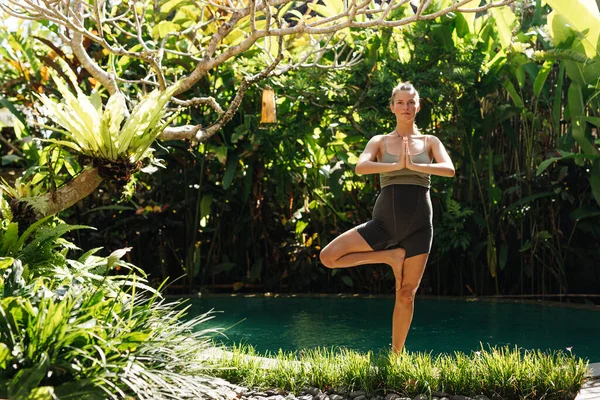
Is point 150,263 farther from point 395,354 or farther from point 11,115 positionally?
point 395,354

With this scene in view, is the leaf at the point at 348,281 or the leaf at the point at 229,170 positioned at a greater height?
the leaf at the point at 229,170

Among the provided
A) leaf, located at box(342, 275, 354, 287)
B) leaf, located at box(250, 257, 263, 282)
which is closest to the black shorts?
leaf, located at box(342, 275, 354, 287)

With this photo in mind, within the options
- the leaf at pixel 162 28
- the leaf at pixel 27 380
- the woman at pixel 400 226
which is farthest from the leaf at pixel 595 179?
the leaf at pixel 27 380

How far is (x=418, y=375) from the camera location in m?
3.82

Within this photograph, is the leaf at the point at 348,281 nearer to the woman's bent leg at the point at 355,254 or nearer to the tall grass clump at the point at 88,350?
the woman's bent leg at the point at 355,254

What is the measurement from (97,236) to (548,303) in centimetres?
488

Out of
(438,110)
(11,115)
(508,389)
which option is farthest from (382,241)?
(11,115)

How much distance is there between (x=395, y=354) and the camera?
4.20 meters

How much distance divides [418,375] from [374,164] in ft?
4.02

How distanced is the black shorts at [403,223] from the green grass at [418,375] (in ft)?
2.28

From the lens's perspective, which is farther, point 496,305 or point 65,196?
point 496,305

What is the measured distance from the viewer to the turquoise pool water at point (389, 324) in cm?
567

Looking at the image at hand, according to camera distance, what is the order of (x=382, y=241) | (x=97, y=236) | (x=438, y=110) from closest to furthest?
(x=382, y=241), (x=438, y=110), (x=97, y=236)

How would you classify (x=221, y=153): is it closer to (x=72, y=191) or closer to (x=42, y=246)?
(x=72, y=191)
